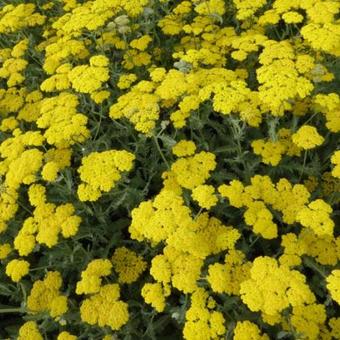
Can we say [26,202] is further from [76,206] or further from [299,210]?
[299,210]

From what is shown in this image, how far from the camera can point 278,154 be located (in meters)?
3.96

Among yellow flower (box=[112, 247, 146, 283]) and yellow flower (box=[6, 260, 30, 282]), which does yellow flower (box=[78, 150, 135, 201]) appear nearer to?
yellow flower (box=[112, 247, 146, 283])

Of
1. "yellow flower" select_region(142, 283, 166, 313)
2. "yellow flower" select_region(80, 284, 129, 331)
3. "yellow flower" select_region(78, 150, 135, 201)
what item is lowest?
"yellow flower" select_region(80, 284, 129, 331)

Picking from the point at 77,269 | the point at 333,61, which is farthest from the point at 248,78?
the point at 77,269

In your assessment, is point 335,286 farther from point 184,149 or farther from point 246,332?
point 184,149

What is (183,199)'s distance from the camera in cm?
399

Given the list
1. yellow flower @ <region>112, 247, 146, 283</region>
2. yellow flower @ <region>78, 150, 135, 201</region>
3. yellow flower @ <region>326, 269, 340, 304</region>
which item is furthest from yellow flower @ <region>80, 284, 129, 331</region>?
yellow flower @ <region>326, 269, 340, 304</region>

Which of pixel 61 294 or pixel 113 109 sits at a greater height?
pixel 113 109

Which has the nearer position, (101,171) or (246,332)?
(246,332)

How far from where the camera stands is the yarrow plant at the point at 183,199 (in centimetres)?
328

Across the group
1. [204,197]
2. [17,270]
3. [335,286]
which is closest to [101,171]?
[204,197]

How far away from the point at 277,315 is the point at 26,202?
2.69 metres

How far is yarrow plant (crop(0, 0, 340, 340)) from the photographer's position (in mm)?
3281

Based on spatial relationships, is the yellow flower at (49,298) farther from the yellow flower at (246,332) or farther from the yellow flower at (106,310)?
the yellow flower at (246,332)
